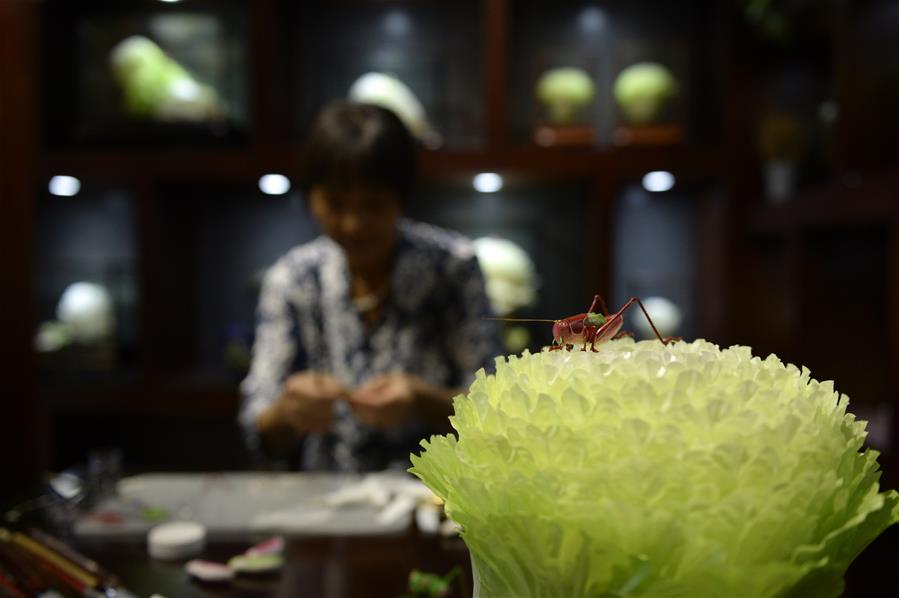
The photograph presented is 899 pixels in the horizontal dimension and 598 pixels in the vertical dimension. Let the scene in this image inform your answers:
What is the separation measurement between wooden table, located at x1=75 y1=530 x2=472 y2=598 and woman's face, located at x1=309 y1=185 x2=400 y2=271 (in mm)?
592

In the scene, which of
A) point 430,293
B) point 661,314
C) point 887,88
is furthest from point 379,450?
point 887,88

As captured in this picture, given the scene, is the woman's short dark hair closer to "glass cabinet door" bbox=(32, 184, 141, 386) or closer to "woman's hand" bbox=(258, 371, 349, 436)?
"woman's hand" bbox=(258, 371, 349, 436)

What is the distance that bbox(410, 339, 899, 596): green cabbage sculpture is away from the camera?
0.27 metres

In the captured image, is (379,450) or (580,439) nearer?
(580,439)

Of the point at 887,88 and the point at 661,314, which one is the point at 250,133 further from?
the point at 887,88

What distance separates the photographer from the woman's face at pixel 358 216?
132cm

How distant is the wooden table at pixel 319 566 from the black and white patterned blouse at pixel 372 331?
1.92ft

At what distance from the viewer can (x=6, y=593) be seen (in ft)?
2.12

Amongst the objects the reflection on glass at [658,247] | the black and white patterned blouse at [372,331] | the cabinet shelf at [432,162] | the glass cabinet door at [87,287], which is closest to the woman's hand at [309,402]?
the black and white patterned blouse at [372,331]

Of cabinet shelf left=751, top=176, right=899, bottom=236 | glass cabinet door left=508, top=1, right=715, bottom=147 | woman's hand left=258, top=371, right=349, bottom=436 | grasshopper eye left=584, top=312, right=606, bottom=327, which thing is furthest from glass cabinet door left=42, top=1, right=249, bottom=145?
grasshopper eye left=584, top=312, right=606, bottom=327

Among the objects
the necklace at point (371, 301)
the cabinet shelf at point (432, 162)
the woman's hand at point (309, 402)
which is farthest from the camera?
the cabinet shelf at point (432, 162)

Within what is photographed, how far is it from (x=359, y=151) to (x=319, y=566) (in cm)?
72

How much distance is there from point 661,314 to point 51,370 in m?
1.77

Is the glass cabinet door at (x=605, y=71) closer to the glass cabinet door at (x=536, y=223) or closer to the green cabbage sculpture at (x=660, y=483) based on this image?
the glass cabinet door at (x=536, y=223)
